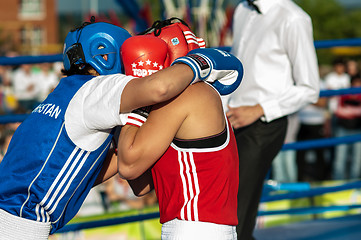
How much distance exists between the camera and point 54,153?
6.88ft

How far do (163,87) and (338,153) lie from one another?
302 inches

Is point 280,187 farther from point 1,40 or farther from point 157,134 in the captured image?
point 1,40

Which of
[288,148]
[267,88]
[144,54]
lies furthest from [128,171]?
[288,148]

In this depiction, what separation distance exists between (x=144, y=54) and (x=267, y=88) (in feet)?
4.43

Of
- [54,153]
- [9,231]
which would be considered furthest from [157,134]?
[9,231]

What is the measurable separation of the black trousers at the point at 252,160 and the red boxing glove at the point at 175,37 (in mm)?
1027

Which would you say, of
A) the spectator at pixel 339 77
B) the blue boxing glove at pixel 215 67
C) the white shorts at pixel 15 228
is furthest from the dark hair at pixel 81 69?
the spectator at pixel 339 77

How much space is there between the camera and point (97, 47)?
2197 millimetres

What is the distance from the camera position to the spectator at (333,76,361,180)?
336 inches

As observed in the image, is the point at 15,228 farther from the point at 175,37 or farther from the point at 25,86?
the point at 25,86

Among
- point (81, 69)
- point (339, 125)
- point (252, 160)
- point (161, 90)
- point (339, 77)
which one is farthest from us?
point (339, 77)

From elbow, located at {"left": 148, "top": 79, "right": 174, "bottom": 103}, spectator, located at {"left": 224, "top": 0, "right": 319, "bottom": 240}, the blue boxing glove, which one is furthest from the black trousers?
elbow, located at {"left": 148, "top": 79, "right": 174, "bottom": 103}

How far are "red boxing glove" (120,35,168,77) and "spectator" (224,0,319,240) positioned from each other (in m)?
1.19

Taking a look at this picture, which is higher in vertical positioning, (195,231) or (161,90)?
(161,90)
